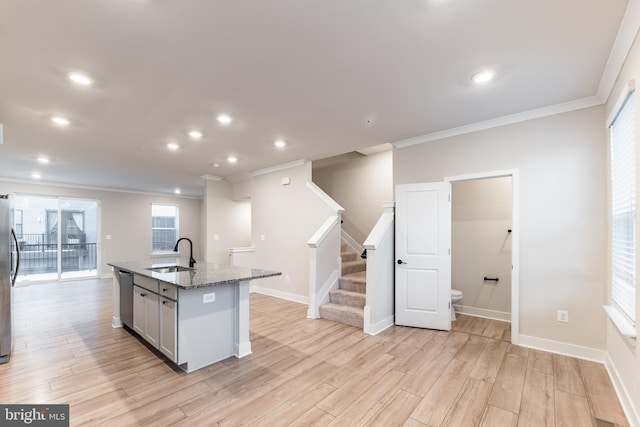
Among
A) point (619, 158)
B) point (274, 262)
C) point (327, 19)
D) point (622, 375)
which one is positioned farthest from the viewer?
point (274, 262)

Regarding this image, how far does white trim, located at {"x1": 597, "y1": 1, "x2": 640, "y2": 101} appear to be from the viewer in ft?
5.76

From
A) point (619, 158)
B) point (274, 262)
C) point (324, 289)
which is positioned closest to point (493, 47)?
point (619, 158)

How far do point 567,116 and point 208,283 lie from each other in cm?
395

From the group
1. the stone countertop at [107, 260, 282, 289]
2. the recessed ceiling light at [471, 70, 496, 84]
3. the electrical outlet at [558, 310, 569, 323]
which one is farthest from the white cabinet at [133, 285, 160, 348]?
the electrical outlet at [558, 310, 569, 323]

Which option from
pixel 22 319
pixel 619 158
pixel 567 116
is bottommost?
pixel 22 319

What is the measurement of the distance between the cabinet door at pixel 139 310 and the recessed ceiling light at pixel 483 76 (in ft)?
12.7

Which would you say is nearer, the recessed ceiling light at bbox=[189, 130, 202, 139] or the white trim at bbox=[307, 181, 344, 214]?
the recessed ceiling light at bbox=[189, 130, 202, 139]

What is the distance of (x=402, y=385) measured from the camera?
8.21 feet

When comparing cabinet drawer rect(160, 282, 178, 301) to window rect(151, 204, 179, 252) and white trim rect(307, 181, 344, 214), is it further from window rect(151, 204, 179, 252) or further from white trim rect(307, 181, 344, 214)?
window rect(151, 204, 179, 252)

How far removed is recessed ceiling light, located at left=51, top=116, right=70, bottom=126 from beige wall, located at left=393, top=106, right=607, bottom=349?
5.03 meters

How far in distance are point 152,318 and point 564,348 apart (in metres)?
4.33

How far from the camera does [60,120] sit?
3430 mm

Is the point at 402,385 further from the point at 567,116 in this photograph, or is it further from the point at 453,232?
the point at 567,116

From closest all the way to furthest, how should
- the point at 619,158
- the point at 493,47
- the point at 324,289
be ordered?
1. the point at 493,47
2. the point at 619,158
3. the point at 324,289
